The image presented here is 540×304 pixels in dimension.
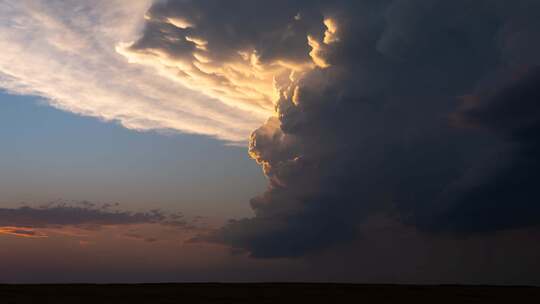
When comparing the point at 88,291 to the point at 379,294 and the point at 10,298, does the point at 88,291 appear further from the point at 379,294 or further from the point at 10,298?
the point at 379,294

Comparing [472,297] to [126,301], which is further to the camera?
[472,297]

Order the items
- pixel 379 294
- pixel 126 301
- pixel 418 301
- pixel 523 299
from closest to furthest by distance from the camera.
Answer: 1. pixel 126 301
2. pixel 418 301
3. pixel 523 299
4. pixel 379 294

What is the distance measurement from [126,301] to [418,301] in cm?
2639

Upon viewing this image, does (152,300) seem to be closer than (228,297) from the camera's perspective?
Yes

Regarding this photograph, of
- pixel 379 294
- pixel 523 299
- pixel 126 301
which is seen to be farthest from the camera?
pixel 379 294

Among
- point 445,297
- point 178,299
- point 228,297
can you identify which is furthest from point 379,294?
point 178,299

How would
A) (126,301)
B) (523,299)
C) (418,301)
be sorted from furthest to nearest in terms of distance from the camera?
(523,299), (418,301), (126,301)

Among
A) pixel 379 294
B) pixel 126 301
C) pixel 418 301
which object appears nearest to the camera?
pixel 126 301

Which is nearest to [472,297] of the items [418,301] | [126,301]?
[418,301]

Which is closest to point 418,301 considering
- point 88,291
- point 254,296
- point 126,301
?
point 254,296

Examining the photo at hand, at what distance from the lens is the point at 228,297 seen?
50875mm

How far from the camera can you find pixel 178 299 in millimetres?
47844

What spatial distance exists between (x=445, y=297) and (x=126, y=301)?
3125cm

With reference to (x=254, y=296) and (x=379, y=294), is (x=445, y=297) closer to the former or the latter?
(x=379, y=294)
